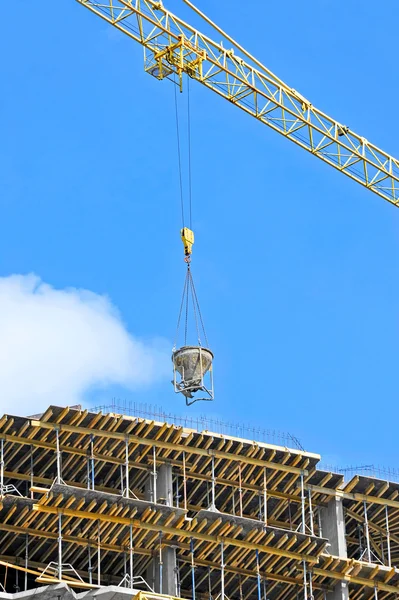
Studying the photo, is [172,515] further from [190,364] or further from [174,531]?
[190,364]

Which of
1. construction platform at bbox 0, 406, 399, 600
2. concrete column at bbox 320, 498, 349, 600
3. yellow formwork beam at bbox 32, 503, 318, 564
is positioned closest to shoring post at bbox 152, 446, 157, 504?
construction platform at bbox 0, 406, 399, 600

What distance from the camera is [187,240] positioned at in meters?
93.1

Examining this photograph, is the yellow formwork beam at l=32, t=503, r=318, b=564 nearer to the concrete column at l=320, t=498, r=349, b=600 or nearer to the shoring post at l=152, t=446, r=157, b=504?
the shoring post at l=152, t=446, r=157, b=504

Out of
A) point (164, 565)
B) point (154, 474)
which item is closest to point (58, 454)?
point (154, 474)

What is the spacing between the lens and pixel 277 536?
302ft

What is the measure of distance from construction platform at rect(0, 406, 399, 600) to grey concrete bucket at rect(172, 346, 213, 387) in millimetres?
3255

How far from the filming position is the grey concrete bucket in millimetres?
88875

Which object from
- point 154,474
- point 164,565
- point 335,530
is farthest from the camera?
point 335,530

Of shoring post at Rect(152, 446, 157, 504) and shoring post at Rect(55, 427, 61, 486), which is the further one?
shoring post at Rect(152, 446, 157, 504)

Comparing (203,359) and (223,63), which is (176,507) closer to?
(203,359)

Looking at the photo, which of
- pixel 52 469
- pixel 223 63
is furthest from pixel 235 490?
pixel 223 63

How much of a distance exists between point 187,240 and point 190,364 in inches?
302

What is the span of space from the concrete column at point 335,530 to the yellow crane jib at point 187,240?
53.8 ft

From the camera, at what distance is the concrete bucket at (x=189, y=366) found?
88.8 meters
